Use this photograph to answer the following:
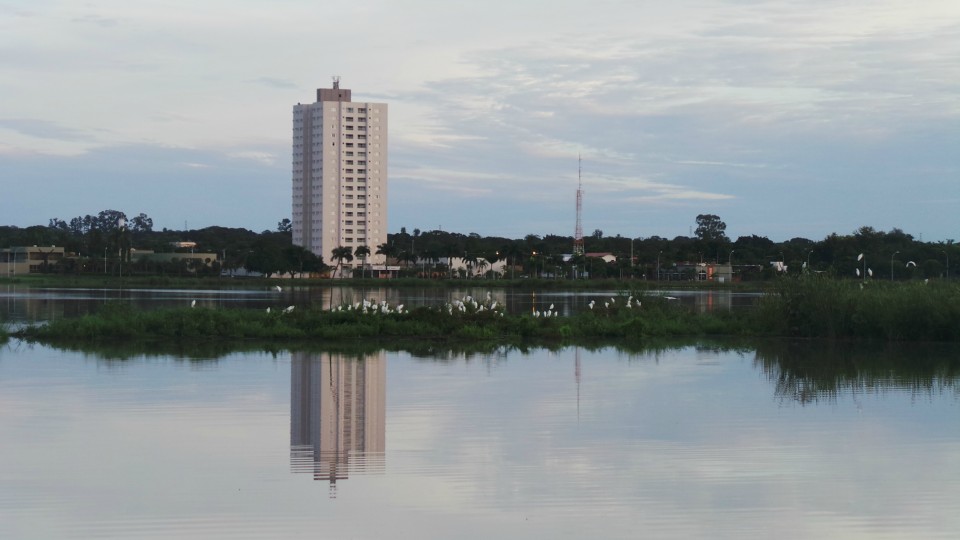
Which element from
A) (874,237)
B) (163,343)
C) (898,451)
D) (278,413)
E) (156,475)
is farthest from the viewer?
(874,237)

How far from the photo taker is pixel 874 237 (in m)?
138

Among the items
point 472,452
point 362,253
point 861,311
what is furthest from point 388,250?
point 472,452

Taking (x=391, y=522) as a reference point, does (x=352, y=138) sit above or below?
above

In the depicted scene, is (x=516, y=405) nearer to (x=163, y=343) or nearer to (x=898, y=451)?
(x=898, y=451)

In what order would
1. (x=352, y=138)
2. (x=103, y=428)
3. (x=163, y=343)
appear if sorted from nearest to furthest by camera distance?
(x=103, y=428)
(x=163, y=343)
(x=352, y=138)

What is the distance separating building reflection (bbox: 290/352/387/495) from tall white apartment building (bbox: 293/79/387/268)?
146m

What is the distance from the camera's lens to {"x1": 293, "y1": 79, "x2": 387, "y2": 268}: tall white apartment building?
17400 centimetres

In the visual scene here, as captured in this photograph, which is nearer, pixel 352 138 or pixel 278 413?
pixel 278 413

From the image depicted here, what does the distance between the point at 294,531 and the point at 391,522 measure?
3.24 ft

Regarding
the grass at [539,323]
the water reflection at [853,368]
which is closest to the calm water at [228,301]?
the grass at [539,323]

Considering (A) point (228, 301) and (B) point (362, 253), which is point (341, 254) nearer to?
(B) point (362, 253)

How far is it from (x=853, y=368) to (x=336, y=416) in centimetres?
1361

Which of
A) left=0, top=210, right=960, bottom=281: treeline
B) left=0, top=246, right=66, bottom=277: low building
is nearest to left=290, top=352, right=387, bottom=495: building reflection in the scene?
left=0, top=210, right=960, bottom=281: treeline

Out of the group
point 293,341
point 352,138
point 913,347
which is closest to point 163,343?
point 293,341
